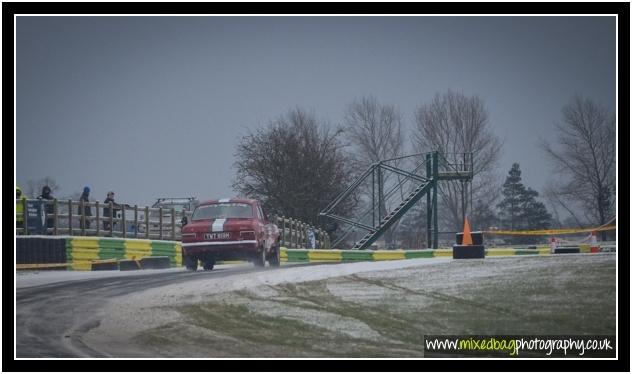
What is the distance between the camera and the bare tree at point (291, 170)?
5172cm

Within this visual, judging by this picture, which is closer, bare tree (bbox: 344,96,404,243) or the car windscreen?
the car windscreen

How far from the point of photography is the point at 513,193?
51281 mm

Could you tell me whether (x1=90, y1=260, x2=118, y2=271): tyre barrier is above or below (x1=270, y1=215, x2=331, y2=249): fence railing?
below

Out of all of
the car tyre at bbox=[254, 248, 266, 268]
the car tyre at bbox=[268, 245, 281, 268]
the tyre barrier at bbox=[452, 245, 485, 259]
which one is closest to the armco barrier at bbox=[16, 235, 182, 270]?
the car tyre at bbox=[268, 245, 281, 268]

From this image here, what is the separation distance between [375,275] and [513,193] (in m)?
36.6

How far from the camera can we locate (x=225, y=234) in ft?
73.8

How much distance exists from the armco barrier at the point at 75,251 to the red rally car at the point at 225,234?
3084 millimetres

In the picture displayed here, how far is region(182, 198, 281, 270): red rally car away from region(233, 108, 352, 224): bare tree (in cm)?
2679

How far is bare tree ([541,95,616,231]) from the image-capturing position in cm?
3216

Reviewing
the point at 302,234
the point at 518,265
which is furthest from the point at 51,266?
the point at 302,234

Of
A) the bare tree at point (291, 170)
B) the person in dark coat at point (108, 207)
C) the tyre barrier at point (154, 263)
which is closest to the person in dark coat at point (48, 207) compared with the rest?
the person in dark coat at point (108, 207)

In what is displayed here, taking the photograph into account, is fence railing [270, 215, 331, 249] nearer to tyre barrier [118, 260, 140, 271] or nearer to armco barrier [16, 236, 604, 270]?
armco barrier [16, 236, 604, 270]

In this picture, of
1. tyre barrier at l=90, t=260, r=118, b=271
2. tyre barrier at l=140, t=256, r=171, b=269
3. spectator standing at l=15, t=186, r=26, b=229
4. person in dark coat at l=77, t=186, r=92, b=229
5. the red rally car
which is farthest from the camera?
person in dark coat at l=77, t=186, r=92, b=229

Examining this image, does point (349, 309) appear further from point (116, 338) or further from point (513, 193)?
point (513, 193)
